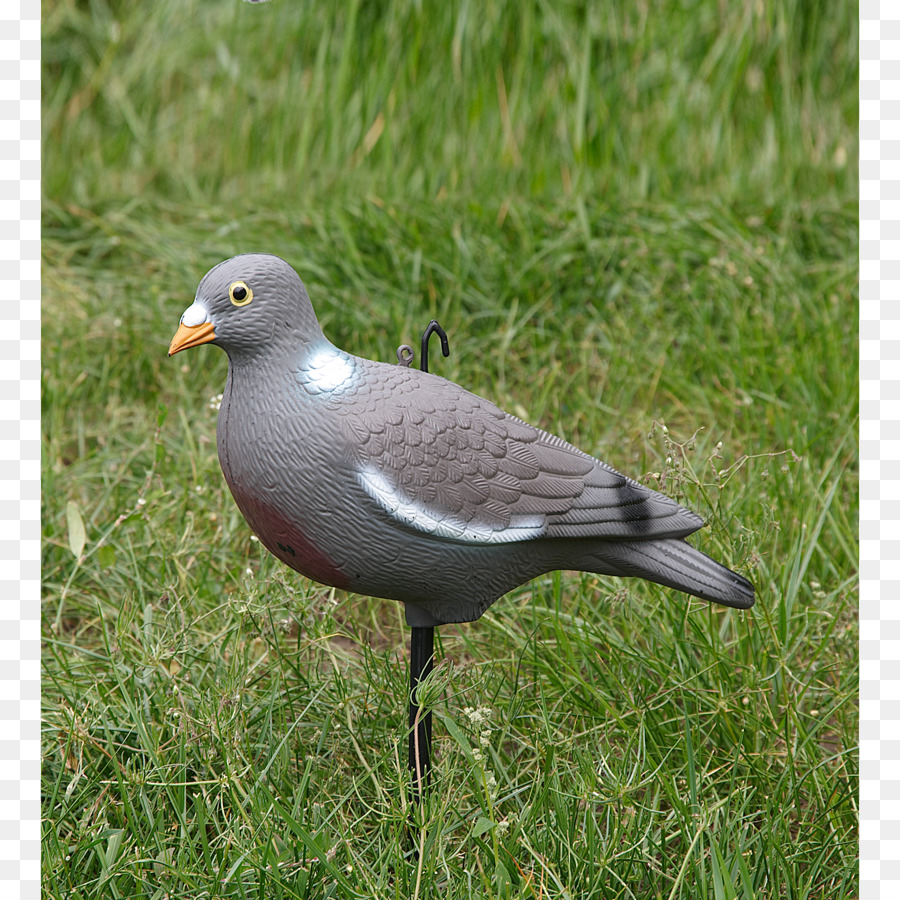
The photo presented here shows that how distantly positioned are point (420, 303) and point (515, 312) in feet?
1.11

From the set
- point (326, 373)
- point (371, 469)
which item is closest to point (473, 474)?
point (371, 469)

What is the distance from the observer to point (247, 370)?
82.6 inches

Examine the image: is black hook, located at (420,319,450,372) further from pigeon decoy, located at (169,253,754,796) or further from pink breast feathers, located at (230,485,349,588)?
pink breast feathers, located at (230,485,349,588)

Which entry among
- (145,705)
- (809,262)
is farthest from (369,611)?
(809,262)

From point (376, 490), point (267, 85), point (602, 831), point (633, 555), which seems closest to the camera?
point (376, 490)

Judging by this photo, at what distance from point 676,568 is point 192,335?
40.4 inches

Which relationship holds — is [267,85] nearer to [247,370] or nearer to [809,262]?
[809,262]

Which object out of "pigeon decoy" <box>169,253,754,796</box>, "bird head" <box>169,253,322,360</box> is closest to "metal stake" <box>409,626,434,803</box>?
"pigeon decoy" <box>169,253,754,796</box>

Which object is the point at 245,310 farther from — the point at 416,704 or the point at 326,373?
the point at 416,704

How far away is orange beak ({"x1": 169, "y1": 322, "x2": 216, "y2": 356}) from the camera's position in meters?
2.05

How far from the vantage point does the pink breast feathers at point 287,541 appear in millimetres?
2072

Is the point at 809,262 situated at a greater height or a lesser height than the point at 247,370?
lesser

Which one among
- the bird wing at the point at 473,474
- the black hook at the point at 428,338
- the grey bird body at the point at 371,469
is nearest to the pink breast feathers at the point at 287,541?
the grey bird body at the point at 371,469

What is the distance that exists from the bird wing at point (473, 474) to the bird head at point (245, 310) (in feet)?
0.57
